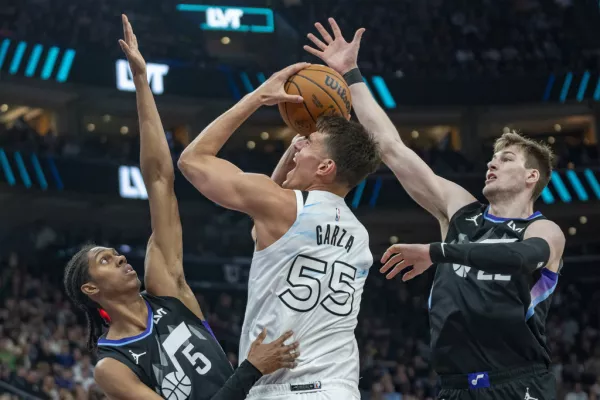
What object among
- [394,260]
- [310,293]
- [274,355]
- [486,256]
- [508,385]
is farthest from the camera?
[508,385]

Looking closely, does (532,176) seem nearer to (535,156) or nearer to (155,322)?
(535,156)

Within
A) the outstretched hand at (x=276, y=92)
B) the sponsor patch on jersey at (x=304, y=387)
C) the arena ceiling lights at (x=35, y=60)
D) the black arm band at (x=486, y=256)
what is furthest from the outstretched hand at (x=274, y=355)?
the arena ceiling lights at (x=35, y=60)

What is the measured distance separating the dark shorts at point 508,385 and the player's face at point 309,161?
1.50 meters

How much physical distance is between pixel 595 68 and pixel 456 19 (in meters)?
4.63

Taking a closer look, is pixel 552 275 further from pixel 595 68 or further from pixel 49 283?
pixel 595 68

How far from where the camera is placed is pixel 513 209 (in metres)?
4.97

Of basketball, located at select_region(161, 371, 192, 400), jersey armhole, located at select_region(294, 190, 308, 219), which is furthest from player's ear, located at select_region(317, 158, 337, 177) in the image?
basketball, located at select_region(161, 371, 192, 400)

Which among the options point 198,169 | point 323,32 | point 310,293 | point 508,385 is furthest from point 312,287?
point 323,32

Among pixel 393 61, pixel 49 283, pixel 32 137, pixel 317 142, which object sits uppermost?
pixel 393 61

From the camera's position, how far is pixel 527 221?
4.88 meters

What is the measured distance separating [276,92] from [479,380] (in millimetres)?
1891

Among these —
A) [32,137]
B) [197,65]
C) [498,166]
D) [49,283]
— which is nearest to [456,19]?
[197,65]

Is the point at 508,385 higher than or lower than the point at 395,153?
lower

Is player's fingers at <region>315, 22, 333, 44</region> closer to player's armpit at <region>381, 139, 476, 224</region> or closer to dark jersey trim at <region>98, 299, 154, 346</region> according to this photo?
player's armpit at <region>381, 139, 476, 224</region>
